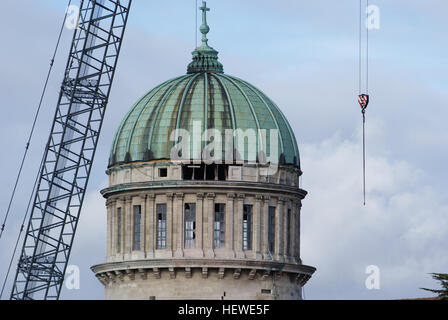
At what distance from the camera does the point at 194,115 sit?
175 meters

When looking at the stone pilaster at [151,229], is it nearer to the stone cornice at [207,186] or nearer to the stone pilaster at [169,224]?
the stone cornice at [207,186]

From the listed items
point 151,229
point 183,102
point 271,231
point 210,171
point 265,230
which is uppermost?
point 183,102

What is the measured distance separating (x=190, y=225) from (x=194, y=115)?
10095mm

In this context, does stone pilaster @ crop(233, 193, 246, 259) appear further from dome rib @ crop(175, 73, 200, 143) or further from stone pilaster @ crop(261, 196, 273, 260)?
dome rib @ crop(175, 73, 200, 143)

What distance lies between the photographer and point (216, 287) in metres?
170

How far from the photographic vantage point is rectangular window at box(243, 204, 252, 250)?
173500 mm

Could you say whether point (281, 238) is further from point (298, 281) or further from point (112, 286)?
point (112, 286)

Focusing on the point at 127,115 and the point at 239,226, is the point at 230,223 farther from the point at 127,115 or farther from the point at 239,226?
the point at 127,115

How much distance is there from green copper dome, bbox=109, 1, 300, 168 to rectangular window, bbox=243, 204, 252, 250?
4724mm

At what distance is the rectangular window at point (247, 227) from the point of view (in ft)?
569

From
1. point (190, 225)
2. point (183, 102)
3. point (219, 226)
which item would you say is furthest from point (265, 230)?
point (183, 102)

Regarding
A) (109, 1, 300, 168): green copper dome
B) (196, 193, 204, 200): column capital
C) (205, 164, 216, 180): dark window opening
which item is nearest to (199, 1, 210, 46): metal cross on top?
(109, 1, 300, 168): green copper dome

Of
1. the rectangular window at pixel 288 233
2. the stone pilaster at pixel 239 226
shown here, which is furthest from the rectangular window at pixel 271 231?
the stone pilaster at pixel 239 226
